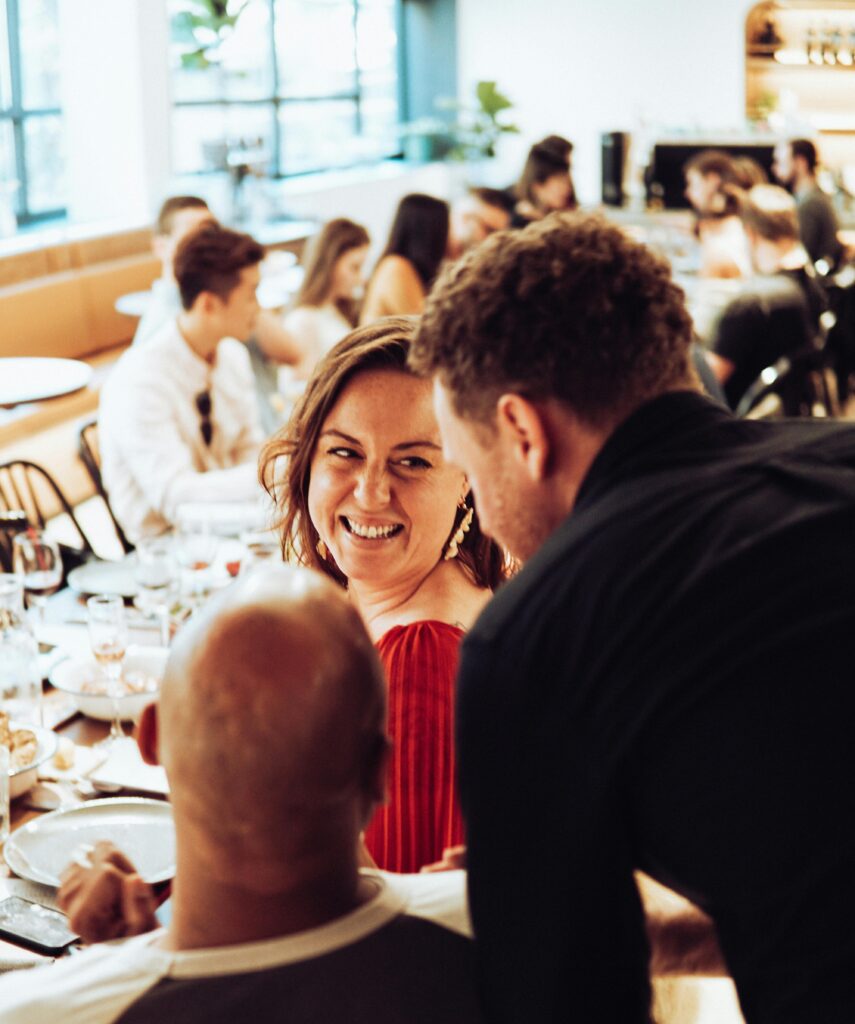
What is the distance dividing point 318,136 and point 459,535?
36.6ft

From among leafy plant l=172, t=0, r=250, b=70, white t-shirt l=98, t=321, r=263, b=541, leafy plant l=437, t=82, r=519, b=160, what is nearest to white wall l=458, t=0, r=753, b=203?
leafy plant l=437, t=82, r=519, b=160

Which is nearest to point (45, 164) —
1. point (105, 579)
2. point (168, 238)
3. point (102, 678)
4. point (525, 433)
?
point (168, 238)

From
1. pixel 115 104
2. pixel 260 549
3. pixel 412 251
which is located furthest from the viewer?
pixel 115 104

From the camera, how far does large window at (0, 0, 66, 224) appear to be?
28.4 ft

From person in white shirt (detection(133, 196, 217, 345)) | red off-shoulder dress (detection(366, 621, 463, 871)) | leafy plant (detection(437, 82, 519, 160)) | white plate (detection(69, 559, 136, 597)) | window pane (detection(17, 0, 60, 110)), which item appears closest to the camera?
red off-shoulder dress (detection(366, 621, 463, 871))

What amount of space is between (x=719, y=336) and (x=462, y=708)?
4779 mm

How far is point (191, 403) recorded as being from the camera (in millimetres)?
4031

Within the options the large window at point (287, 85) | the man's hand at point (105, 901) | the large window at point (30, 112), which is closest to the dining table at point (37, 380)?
the man's hand at point (105, 901)

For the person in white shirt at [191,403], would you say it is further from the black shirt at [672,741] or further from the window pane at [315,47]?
the window pane at [315,47]

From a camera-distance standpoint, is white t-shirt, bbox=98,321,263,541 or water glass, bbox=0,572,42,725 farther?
white t-shirt, bbox=98,321,263,541

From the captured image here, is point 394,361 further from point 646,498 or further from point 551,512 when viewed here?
point 646,498

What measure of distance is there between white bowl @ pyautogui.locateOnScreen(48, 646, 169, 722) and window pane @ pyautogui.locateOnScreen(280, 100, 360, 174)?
10.1m

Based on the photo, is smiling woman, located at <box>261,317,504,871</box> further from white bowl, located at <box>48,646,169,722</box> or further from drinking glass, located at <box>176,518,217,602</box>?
drinking glass, located at <box>176,518,217,602</box>

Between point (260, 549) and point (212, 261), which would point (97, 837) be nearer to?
point (260, 549)
